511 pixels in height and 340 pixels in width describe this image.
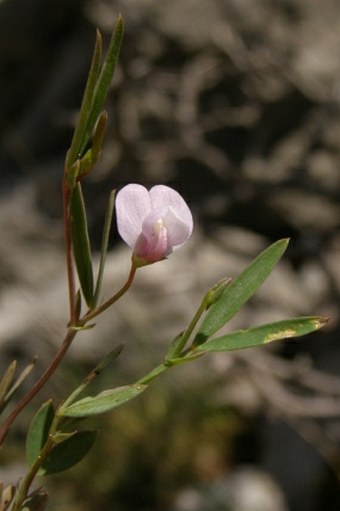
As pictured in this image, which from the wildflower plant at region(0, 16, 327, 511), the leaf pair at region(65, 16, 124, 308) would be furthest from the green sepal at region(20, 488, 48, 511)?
the leaf pair at region(65, 16, 124, 308)

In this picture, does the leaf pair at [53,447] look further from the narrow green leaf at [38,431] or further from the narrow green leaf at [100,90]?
the narrow green leaf at [100,90]

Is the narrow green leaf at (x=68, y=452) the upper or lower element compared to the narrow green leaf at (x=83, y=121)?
lower

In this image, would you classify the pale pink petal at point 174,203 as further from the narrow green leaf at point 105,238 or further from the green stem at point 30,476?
the green stem at point 30,476

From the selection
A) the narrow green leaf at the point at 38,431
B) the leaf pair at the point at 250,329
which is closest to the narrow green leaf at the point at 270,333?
the leaf pair at the point at 250,329

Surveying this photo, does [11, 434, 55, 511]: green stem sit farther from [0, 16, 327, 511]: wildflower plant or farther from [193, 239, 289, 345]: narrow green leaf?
[193, 239, 289, 345]: narrow green leaf

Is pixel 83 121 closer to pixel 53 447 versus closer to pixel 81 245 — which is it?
pixel 81 245

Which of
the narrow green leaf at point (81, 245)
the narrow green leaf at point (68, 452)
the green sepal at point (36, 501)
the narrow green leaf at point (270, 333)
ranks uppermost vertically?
the narrow green leaf at point (81, 245)

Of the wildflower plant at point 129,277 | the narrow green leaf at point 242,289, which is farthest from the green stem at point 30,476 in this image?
the narrow green leaf at point 242,289

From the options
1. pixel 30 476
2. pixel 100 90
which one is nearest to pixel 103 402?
pixel 30 476
